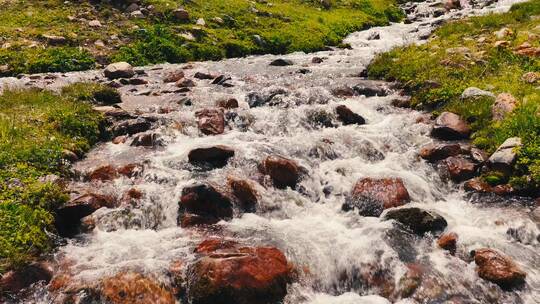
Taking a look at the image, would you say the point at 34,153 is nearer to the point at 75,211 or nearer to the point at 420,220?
the point at 75,211

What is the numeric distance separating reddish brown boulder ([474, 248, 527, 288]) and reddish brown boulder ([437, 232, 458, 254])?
1.96 feet

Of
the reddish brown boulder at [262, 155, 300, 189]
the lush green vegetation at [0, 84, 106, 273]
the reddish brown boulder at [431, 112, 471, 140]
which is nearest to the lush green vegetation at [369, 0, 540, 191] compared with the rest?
the reddish brown boulder at [431, 112, 471, 140]

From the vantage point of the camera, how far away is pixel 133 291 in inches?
309

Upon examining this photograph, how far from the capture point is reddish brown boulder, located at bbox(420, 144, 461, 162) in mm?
13000

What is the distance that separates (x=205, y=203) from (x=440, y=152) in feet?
22.3

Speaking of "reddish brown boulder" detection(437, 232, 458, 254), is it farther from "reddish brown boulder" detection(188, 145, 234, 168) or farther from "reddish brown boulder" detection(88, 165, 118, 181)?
"reddish brown boulder" detection(88, 165, 118, 181)

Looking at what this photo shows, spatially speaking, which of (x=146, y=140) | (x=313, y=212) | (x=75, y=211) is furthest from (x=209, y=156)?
(x=75, y=211)

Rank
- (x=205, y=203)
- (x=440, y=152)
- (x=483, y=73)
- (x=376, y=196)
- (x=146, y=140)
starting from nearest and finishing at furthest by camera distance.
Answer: (x=205, y=203)
(x=376, y=196)
(x=440, y=152)
(x=146, y=140)
(x=483, y=73)

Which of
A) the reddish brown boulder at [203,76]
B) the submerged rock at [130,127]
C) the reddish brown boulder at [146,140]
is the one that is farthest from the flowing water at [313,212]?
the reddish brown boulder at [203,76]

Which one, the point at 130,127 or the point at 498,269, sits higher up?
the point at 498,269

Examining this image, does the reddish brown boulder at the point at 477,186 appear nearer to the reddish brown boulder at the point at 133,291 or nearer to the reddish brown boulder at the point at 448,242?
the reddish brown boulder at the point at 448,242

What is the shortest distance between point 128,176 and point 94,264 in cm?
403

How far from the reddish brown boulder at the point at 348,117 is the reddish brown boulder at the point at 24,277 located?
35.2 feet

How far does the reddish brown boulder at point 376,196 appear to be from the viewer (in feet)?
35.2
